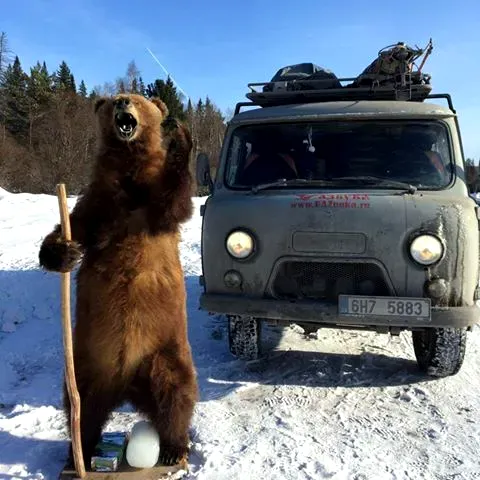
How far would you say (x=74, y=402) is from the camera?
2.56 metres

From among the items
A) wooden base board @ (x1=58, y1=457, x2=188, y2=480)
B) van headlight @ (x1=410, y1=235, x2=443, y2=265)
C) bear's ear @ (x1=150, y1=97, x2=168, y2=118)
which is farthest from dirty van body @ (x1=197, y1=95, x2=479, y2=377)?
wooden base board @ (x1=58, y1=457, x2=188, y2=480)

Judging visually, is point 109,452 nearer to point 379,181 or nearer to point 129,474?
point 129,474

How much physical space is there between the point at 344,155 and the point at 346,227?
94 centimetres

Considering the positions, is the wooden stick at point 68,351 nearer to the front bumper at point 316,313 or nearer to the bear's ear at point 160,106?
the bear's ear at point 160,106

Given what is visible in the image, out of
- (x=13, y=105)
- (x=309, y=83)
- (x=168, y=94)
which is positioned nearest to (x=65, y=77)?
(x=13, y=105)

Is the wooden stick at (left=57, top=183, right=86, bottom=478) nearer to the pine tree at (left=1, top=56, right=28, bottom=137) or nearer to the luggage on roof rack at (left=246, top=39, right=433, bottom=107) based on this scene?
the luggage on roof rack at (left=246, top=39, right=433, bottom=107)

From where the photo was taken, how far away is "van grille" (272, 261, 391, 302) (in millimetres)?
3975

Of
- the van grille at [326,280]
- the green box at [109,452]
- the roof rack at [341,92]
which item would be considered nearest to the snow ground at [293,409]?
the green box at [109,452]

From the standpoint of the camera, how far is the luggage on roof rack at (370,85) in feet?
16.6

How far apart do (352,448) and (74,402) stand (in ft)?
5.63

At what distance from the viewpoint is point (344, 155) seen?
4.53 metres

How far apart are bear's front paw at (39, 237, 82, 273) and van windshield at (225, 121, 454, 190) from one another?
85.2 inches

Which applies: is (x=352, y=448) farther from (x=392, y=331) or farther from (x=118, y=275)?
(x=118, y=275)

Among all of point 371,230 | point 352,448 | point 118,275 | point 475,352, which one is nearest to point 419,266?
point 371,230
